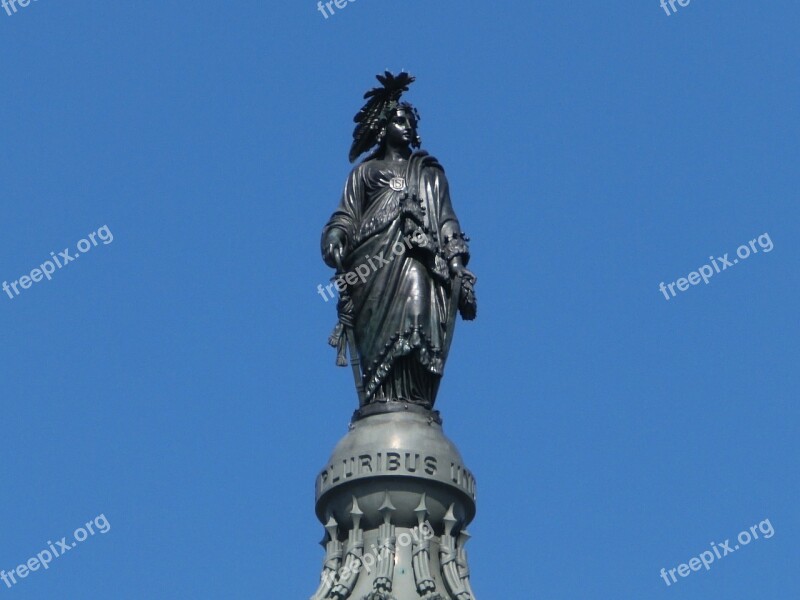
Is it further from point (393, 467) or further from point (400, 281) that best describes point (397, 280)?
point (393, 467)

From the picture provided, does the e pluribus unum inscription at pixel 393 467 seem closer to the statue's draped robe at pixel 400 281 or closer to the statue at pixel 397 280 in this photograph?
the statue at pixel 397 280

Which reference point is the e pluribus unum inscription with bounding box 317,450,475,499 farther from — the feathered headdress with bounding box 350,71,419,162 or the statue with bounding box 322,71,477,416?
the feathered headdress with bounding box 350,71,419,162

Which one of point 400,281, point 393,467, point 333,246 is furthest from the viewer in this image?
point 333,246

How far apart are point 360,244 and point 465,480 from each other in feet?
12.7

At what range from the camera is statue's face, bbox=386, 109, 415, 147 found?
Result: 1273 inches

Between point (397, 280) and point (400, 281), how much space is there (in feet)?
0.15

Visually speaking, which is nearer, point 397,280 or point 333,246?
point 397,280

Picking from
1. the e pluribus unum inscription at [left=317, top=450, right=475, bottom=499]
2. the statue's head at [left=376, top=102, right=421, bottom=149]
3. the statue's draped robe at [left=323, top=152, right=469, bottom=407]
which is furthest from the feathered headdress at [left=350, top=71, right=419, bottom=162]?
the e pluribus unum inscription at [left=317, top=450, right=475, bottom=499]

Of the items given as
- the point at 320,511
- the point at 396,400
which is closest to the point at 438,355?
the point at 396,400

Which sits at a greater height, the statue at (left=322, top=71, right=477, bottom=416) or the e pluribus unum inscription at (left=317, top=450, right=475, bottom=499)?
the statue at (left=322, top=71, right=477, bottom=416)

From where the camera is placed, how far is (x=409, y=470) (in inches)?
1141

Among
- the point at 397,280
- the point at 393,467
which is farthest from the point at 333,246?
the point at 393,467

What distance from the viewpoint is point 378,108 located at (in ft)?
107

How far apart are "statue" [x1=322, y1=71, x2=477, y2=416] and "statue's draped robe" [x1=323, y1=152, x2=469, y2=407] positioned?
14mm
